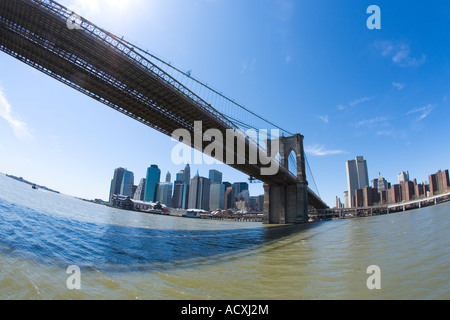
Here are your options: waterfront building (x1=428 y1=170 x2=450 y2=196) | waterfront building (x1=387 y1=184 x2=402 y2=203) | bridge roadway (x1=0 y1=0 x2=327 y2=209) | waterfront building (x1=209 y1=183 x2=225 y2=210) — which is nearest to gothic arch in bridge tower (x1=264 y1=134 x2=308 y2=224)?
bridge roadway (x1=0 y1=0 x2=327 y2=209)

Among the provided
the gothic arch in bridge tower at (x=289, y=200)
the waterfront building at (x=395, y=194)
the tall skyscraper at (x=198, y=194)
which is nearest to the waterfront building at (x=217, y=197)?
the tall skyscraper at (x=198, y=194)

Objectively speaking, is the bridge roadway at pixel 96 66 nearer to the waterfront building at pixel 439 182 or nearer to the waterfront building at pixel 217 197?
the waterfront building at pixel 439 182

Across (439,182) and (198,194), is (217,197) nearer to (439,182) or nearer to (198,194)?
(198,194)

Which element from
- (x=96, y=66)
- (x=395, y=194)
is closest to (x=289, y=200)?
(x=96, y=66)

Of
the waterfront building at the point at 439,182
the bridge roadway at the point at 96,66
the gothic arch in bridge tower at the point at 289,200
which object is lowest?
the gothic arch in bridge tower at the point at 289,200

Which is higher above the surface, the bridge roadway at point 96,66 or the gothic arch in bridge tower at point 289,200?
the bridge roadway at point 96,66

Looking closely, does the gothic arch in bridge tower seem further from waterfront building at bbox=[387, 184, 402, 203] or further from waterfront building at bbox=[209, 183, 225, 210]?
waterfront building at bbox=[209, 183, 225, 210]
